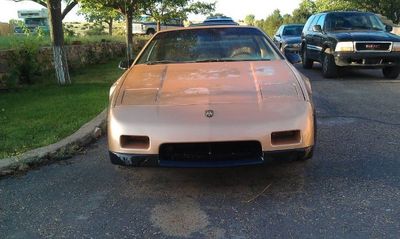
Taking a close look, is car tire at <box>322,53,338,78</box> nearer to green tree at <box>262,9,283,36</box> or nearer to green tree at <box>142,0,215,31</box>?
green tree at <box>142,0,215,31</box>

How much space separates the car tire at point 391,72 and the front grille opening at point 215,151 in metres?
8.81

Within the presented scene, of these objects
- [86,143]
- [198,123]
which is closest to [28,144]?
[86,143]

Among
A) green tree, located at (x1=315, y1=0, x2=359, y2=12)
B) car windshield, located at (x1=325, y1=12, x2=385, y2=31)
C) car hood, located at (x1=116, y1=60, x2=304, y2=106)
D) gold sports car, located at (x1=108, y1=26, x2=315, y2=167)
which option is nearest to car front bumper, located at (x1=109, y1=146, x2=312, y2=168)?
gold sports car, located at (x1=108, y1=26, x2=315, y2=167)

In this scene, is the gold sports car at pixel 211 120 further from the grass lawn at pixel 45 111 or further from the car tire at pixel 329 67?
the car tire at pixel 329 67

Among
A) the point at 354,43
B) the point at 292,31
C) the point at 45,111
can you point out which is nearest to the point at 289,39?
the point at 292,31

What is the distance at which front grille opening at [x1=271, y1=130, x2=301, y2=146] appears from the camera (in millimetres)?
3779

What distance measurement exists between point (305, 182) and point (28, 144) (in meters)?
3.19

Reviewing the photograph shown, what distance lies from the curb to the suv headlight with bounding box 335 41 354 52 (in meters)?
6.73

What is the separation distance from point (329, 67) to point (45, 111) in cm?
709

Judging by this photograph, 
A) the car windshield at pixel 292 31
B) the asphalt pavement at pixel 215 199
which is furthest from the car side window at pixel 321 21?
the car windshield at pixel 292 31

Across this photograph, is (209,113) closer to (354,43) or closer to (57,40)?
(57,40)

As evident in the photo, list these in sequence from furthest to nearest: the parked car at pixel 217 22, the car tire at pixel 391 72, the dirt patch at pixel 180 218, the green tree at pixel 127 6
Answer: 1. the green tree at pixel 127 6
2. the car tire at pixel 391 72
3. the parked car at pixel 217 22
4. the dirt patch at pixel 180 218

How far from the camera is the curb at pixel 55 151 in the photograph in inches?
188

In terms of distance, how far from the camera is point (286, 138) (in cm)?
383
